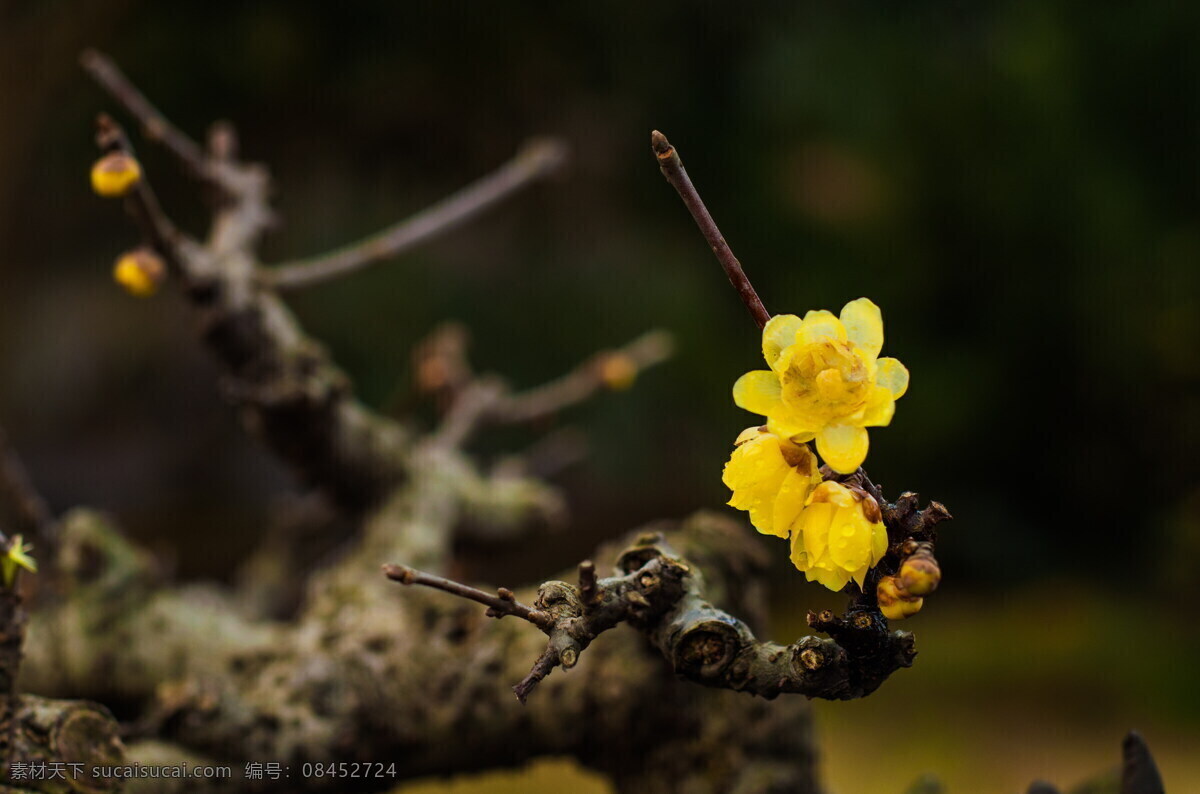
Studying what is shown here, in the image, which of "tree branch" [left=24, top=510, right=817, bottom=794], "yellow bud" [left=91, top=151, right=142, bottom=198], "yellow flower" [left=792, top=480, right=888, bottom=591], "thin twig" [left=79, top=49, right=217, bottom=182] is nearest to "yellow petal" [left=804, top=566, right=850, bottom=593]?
"yellow flower" [left=792, top=480, right=888, bottom=591]

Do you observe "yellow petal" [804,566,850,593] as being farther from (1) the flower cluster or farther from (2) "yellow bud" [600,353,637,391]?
(2) "yellow bud" [600,353,637,391]

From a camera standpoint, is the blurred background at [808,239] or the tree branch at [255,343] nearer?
the tree branch at [255,343]

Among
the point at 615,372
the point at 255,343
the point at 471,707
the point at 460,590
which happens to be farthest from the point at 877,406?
the point at 615,372

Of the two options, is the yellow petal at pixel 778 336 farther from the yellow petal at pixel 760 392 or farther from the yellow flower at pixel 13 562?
the yellow flower at pixel 13 562

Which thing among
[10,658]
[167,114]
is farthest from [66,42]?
[10,658]

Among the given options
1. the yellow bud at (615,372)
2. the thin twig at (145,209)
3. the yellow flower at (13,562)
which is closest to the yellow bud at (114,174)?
the thin twig at (145,209)

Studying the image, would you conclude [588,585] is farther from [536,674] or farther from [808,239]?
[808,239]

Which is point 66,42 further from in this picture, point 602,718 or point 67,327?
point 602,718
